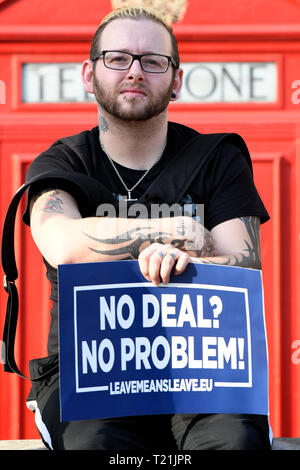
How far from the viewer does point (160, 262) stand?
4.08 ft

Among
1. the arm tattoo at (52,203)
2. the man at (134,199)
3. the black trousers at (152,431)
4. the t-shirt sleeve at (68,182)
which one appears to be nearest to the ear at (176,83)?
the man at (134,199)

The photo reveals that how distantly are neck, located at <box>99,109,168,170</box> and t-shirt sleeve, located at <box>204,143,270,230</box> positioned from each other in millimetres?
150

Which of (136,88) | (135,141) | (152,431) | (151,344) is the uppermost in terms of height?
(136,88)

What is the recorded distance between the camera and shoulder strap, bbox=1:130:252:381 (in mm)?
1385

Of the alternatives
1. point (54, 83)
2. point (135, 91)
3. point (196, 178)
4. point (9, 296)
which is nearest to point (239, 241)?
point (196, 178)

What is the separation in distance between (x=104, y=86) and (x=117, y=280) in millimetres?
497

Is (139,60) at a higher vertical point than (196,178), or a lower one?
higher

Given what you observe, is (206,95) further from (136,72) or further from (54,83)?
(136,72)

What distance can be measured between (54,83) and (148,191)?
111 cm

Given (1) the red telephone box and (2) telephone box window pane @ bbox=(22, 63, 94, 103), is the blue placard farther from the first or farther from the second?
(2) telephone box window pane @ bbox=(22, 63, 94, 103)

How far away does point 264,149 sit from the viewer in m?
2.44

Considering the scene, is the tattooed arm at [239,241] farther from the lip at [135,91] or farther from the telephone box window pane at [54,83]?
the telephone box window pane at [54,83]

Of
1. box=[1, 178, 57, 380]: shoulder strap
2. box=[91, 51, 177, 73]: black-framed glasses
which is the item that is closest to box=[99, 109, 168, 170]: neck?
box=[91, 51, 177, 73]: black-framed glasses
